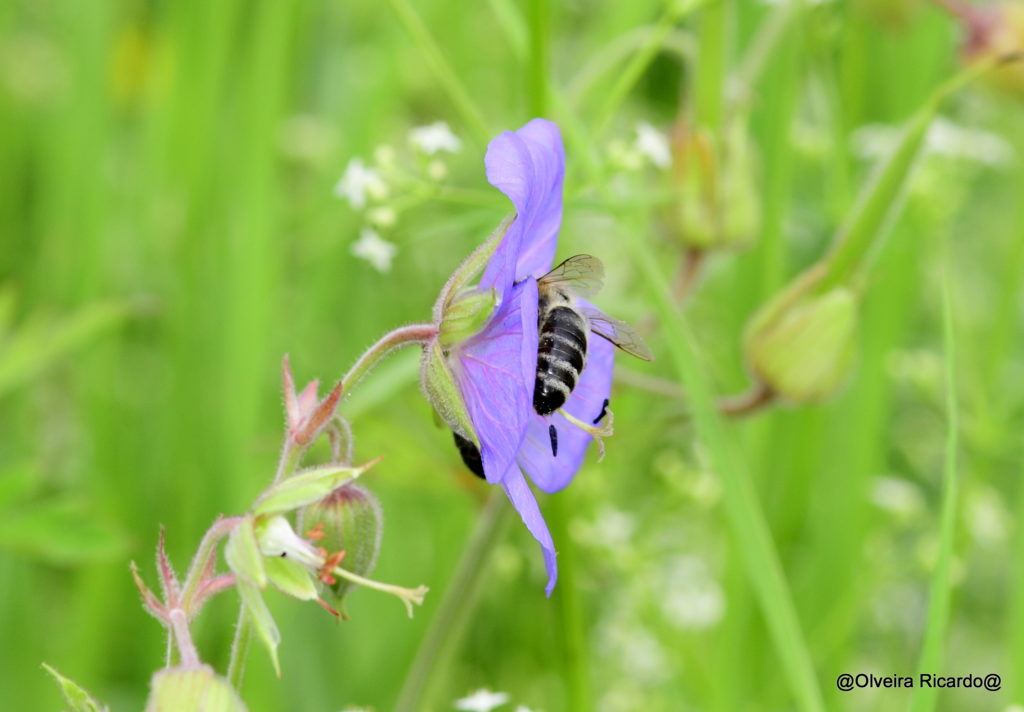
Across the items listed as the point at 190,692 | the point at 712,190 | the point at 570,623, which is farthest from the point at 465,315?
the point at 712,190

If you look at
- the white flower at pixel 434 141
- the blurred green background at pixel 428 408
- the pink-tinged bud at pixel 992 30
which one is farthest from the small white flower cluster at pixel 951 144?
the white flower at pixel 434 141

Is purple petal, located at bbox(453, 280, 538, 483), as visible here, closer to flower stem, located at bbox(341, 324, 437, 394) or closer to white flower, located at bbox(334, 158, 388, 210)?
flower stem, located at bbox(341, 324, 437, 394)

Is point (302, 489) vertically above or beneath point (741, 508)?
beneath

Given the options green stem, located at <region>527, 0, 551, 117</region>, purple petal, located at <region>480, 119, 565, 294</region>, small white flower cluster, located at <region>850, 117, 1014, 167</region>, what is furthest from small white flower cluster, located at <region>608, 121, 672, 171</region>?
small white flower cluster, located at <region>850, 117, 1014, 167</region>

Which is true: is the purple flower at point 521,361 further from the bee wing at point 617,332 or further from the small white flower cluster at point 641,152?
the small white flower cluster at point 641,152

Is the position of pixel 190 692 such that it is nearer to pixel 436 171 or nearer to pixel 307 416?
pixel 307 416

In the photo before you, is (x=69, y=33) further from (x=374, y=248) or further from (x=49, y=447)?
(x=374, y=248)
